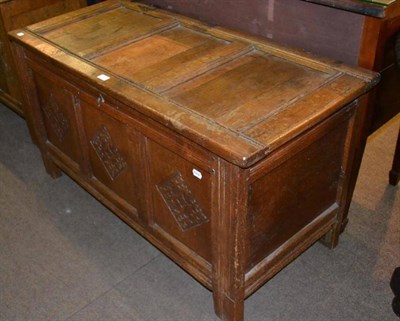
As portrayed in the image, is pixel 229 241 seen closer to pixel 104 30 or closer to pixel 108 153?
pixel 108 153

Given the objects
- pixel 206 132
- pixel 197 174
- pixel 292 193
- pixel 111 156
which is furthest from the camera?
pixel 111 156

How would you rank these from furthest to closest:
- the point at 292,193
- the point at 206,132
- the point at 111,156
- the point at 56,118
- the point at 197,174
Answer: the point at 56,118 < the point at 111,156 < the point at 292,193 < the point at 197,174 < the point at 206,132

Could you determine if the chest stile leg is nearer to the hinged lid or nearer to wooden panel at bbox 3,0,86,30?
the hinged lid

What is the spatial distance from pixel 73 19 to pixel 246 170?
1138 millimetres

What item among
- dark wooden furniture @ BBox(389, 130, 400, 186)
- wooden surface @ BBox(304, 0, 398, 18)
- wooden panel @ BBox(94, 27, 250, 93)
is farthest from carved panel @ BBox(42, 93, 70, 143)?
dark wooden furniture @ BBox(389, 130, 400, 186)

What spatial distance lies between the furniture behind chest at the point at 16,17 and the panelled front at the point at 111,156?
2.48 feet

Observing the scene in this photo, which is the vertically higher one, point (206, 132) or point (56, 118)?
point (206, 132)

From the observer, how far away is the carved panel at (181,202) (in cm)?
155

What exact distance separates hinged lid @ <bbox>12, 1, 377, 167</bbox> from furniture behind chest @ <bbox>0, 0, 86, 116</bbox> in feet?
1.17

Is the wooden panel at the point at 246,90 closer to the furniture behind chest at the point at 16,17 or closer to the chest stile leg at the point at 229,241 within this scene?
the chest stile leg at the point at 229,241

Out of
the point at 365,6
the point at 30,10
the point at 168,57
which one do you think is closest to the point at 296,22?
the point at 365,6

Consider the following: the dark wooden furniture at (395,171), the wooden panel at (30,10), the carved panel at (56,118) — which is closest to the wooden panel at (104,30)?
the carved panel at (56,118)

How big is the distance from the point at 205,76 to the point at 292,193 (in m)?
0.45

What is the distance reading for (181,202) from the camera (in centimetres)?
160
